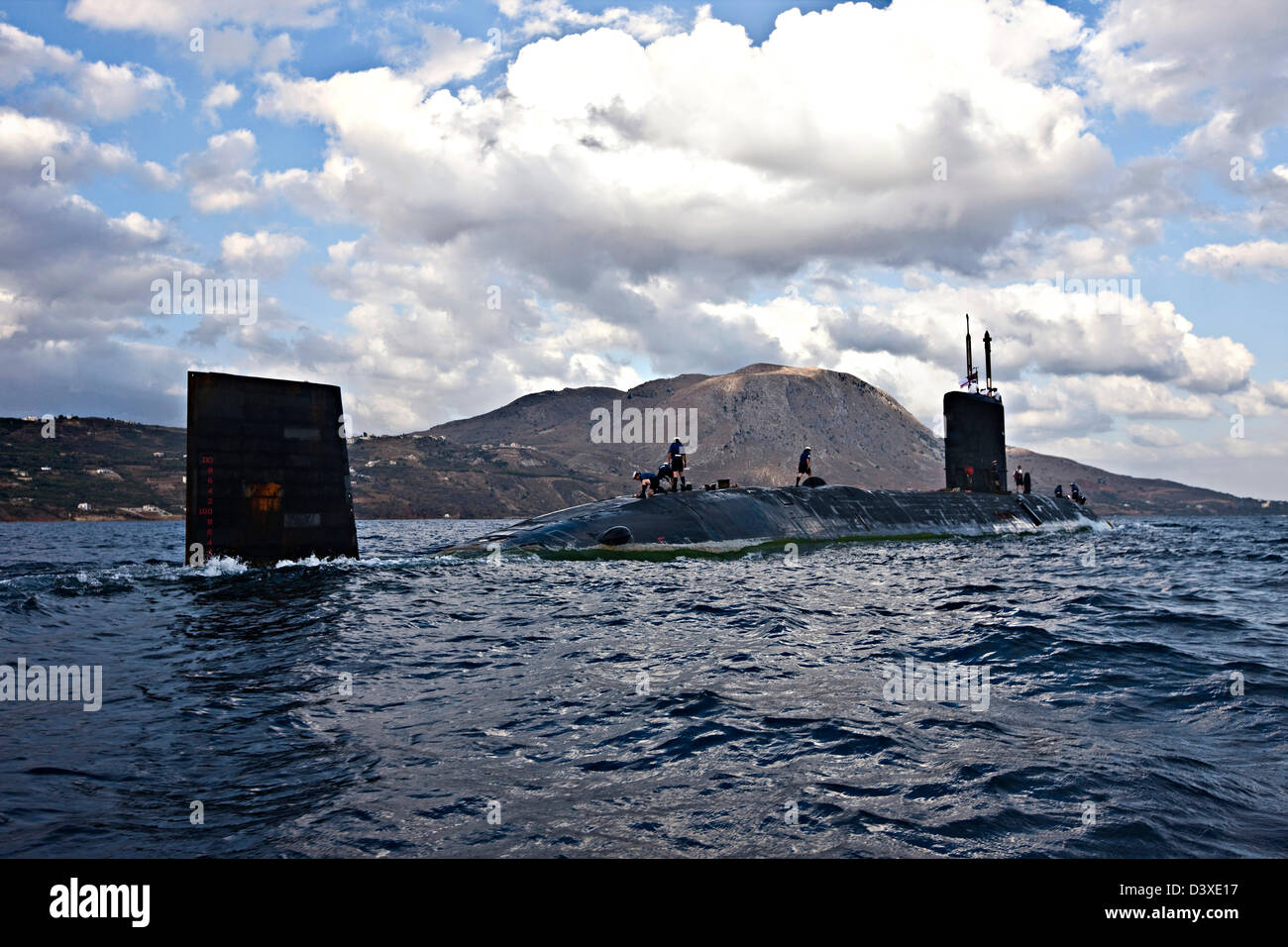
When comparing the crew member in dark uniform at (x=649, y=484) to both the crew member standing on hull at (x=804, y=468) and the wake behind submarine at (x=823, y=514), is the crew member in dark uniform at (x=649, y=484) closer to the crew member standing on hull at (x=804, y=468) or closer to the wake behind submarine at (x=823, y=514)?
the wake behind submarine at (x=823, y=514)

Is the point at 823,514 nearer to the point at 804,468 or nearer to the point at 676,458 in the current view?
the point at 804,468

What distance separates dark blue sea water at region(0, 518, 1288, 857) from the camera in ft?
17.5

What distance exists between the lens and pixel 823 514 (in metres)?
35.1

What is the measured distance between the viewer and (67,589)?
61.3ft

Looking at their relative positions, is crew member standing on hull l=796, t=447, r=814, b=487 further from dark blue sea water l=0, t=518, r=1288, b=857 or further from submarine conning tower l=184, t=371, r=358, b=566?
submarine conning tower l=184, t=371, r=358, b=566

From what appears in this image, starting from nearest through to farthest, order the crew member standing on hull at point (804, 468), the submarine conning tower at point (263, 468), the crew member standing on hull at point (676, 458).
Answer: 1. the submarine conning tower at point (263, 468)
2. the crew member standing on hull at point (676, 458)
3. the crew member standing on hull at point (804, 468)

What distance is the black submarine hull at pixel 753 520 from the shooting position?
1089 inches

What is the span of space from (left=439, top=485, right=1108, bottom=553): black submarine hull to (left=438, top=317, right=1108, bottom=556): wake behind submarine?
51 millimetres

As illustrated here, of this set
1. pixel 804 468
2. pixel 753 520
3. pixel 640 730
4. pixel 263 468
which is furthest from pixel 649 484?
pixel 640 730

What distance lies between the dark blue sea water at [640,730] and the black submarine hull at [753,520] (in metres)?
10.7

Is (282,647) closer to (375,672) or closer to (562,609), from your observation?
(375,672)

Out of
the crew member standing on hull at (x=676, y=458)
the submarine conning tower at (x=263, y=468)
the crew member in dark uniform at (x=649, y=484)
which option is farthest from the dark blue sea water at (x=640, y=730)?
the crew member in dark uniform at (x=649, y=484)
